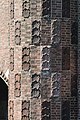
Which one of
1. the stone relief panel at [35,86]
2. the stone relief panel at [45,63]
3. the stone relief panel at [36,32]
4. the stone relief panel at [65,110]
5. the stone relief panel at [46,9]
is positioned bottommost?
the stone relief panel at [65,110]

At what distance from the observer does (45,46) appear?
8.27 meters

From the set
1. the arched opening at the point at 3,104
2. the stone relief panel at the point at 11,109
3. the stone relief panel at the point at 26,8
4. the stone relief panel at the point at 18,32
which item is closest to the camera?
the stone relief panel at the point at 26,8

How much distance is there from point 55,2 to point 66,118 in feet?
7.33

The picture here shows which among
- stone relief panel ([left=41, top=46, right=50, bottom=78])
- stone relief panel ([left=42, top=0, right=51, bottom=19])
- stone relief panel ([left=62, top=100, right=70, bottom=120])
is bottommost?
stone relief panel ([left=62, top=100, right=70, bottom=120])

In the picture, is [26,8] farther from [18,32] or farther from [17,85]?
[17,85]

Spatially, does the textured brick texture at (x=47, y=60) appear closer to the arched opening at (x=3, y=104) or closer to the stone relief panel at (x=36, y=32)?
the stone relief panel at (x=36, y=32)

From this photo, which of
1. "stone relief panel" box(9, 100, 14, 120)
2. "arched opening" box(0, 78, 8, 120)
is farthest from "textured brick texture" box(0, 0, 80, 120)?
"arched opening" box(0, 78, 8, 120)

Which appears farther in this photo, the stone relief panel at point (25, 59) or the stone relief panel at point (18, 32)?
the stone relief panel at point (18, 32)

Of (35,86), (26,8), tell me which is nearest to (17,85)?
(35,86)

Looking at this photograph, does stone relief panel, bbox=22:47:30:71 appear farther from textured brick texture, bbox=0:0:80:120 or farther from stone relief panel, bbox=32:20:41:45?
stone relief panel, bbox=32:20:41:45

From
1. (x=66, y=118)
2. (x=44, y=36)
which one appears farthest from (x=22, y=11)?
(x=66, y=118)

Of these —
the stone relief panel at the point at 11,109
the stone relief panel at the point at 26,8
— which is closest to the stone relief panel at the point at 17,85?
the stone relief panel at the point at 11,109

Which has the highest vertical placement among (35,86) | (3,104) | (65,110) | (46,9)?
(46,9)

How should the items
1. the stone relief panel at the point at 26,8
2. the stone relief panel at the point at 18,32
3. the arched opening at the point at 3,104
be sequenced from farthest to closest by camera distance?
the arched opening at the point at 3,104
the stone relief panel at the point at 18,32
the stone relief panel at the point at 26,8
